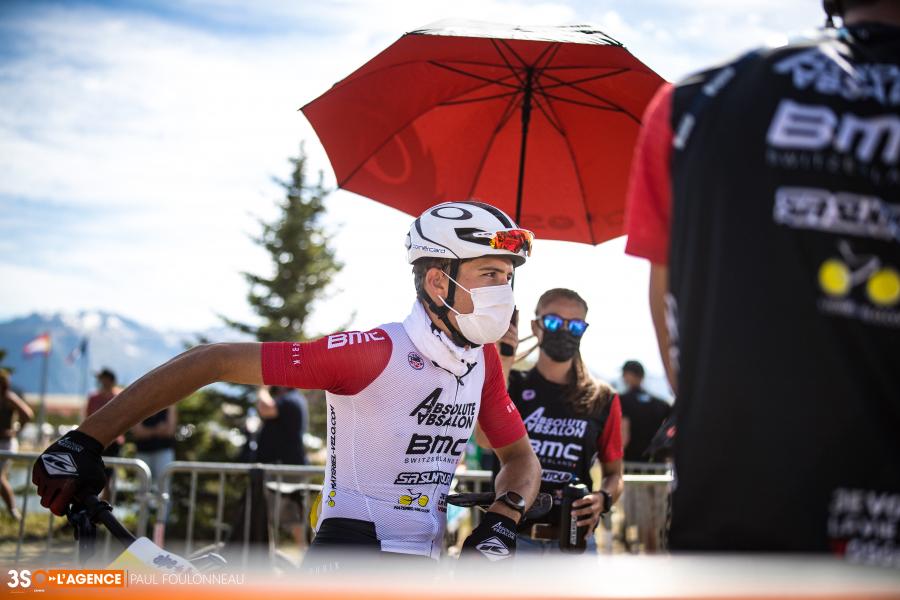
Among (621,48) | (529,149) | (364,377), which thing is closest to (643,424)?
(529,149)

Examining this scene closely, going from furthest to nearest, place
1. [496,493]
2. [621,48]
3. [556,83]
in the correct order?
1. [556,83]
2. [621,48]
3. [496,493]

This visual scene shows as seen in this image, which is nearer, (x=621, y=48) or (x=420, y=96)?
(x=621, y=48)

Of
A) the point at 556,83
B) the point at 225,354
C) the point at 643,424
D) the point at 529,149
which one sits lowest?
the point at 643,424

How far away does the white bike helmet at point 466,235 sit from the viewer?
3.85 meters

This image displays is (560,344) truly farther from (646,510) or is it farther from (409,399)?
(646,510)

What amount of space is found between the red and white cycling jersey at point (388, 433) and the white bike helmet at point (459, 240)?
271 millimetres

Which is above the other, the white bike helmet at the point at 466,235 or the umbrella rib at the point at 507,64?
the umbrella rib at the point at 507,64

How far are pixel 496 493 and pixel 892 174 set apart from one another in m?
2.58

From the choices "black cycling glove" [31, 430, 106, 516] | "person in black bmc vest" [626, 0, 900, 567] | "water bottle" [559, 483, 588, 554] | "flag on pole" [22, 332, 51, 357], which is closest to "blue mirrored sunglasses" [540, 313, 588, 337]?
"water bottle" [559, 483, 588, 554]

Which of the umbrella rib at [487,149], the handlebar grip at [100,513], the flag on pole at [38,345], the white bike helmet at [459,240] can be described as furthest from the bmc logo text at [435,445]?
the flag on pole at [38,345]

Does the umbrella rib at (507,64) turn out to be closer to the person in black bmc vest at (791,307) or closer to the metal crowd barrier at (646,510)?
the person in black bmc vest at (791,307)

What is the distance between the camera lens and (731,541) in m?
1.76

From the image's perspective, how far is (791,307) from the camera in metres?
1.77

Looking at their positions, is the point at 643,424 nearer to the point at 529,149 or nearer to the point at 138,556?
the point at 529,149
